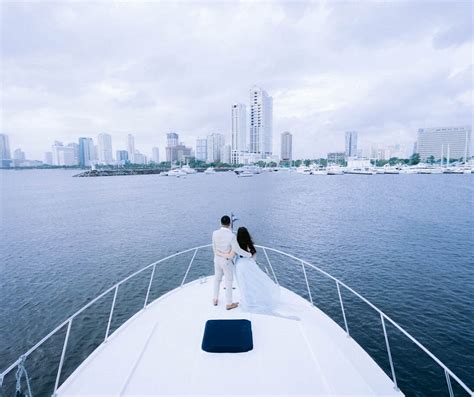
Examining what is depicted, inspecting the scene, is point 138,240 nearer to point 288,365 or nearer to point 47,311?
point 47,311

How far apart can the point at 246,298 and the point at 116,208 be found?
38820mm

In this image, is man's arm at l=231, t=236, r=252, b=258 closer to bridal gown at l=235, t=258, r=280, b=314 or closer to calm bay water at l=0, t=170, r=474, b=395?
bridal gown at l=235, t=258, r=280, b=314

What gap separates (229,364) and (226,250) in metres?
2.24

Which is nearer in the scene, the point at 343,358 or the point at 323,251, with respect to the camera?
the point at 343,358

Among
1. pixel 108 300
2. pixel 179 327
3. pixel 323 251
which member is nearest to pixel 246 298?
Answer: pixel 179 327

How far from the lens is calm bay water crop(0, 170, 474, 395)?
10.6 m

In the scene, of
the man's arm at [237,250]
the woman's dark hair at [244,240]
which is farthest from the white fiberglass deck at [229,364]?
the woman's dark hair at [244,240]

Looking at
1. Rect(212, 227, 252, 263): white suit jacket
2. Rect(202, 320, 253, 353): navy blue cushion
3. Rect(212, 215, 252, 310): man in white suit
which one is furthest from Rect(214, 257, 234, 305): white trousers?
Rect(202, 320, 253, 353): navy blue cushion

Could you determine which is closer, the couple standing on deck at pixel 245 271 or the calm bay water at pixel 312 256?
the couple standing on deck at pixel 245 271

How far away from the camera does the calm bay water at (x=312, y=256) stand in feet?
34.9

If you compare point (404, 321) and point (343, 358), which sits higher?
point (343, 358)

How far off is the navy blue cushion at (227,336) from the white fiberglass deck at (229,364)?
0.10 m

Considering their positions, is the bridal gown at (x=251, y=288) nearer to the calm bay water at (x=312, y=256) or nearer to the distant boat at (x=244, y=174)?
the calm bay water at (x=312, y=256)

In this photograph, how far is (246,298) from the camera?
569cm
